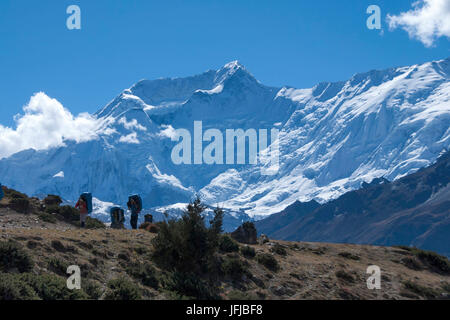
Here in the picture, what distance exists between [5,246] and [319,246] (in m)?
27.0

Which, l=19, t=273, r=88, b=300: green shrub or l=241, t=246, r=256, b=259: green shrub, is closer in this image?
l=19, t=273, r=88, b=300: green shrub

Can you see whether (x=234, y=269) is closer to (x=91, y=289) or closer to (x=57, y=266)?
(x=91, y=289)

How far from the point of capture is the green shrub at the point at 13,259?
2648 centimetres

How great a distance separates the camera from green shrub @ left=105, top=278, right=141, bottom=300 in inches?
1032

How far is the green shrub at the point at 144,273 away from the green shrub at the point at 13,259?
16.6 feet

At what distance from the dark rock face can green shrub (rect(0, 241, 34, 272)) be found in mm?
20927

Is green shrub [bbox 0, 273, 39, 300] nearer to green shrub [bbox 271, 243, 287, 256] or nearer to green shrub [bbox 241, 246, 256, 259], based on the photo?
green shrub [bbox 241, 246, 256, 259]

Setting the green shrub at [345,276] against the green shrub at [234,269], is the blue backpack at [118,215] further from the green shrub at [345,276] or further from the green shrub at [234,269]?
the green shrub at [345,276]

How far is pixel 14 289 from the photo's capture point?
23.2m

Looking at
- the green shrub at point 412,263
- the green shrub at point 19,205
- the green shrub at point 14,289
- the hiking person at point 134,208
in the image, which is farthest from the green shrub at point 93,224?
the green shrub at point 412,263

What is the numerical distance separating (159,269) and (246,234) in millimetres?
14963

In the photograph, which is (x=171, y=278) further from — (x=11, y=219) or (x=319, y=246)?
(x=319, y=246)

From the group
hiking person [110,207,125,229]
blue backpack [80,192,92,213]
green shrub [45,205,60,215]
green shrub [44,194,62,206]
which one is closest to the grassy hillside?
green shrub [45,205,60,215]
